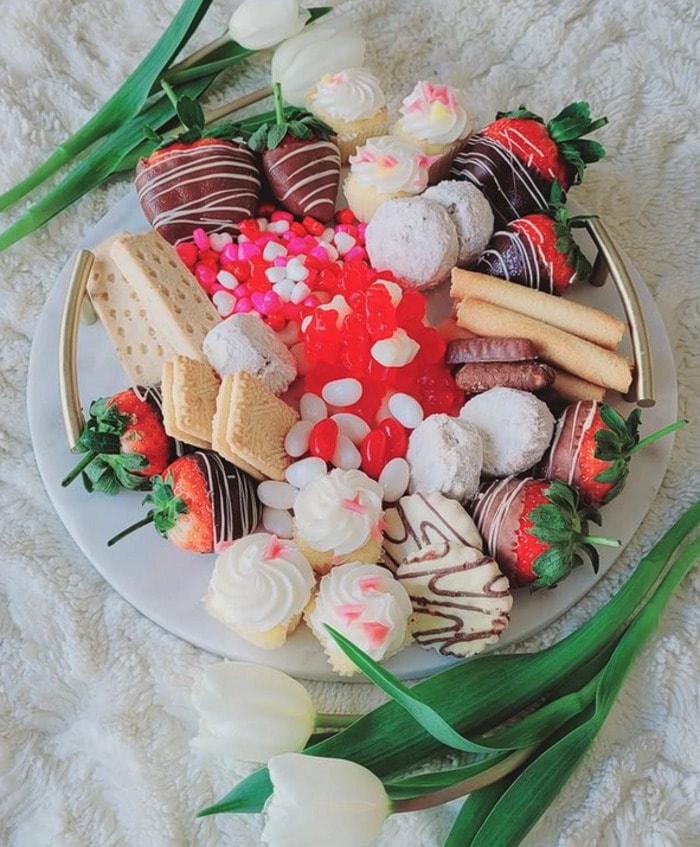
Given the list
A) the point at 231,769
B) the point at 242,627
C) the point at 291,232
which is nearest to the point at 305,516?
the point at 242,627

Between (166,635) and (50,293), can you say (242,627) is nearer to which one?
(166,635)

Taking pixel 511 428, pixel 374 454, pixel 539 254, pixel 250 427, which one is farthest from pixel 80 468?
pixel 539 254

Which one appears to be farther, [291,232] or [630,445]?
[291,232]

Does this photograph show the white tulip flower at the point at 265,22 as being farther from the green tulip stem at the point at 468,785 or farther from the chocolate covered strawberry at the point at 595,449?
the green tulip stem at the point at 468,785

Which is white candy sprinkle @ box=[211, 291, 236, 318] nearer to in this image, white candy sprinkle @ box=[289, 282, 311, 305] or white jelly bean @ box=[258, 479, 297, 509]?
white candy sprinkle @ box=[289, 282, 311, 305]

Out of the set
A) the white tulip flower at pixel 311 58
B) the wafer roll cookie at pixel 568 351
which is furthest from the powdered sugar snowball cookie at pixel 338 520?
the white tulip flower at pixel 311 58

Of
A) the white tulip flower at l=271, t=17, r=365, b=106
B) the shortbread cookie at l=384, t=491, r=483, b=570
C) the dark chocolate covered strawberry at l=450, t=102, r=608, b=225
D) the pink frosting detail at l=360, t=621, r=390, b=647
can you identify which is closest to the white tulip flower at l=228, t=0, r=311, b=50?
the white tulip flower at l=271, t=17, r=365, b=106
